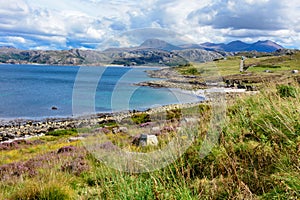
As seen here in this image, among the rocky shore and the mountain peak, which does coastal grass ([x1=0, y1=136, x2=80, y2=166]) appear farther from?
the rocky shore

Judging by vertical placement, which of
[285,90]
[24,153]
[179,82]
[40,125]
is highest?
[285,90]

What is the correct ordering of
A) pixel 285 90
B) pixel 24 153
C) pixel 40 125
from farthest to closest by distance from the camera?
1. pixel 40 125
2. pixel 24 153
3. pixel 285 90

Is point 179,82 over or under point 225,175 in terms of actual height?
under

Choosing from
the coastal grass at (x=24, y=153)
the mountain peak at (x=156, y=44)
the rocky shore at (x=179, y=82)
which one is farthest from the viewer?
the rocky shore at (x=179, y=82)

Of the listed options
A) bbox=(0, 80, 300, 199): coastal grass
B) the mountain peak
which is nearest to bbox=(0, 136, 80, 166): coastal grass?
the mountain peak

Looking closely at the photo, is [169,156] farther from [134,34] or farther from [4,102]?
[4,102]

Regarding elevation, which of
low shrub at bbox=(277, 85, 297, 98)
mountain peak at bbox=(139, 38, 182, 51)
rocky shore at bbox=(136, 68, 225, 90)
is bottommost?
rocky shore at bbox=(136, 68, 225, 90)

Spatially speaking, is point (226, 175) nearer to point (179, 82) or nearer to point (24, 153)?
point (24, 153)

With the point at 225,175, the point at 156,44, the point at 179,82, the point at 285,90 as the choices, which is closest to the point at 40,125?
the point at 156,44

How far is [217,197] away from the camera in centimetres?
461

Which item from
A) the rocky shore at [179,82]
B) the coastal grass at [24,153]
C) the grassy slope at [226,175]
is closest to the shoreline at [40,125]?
the coastal grass at [24,153]

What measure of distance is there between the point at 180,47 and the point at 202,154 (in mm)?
6818

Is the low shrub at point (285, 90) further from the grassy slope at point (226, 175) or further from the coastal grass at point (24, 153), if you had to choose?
the coastal grass at point (24, 153)

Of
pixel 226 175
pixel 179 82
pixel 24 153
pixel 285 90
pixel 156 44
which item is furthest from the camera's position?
pixel 179 82
